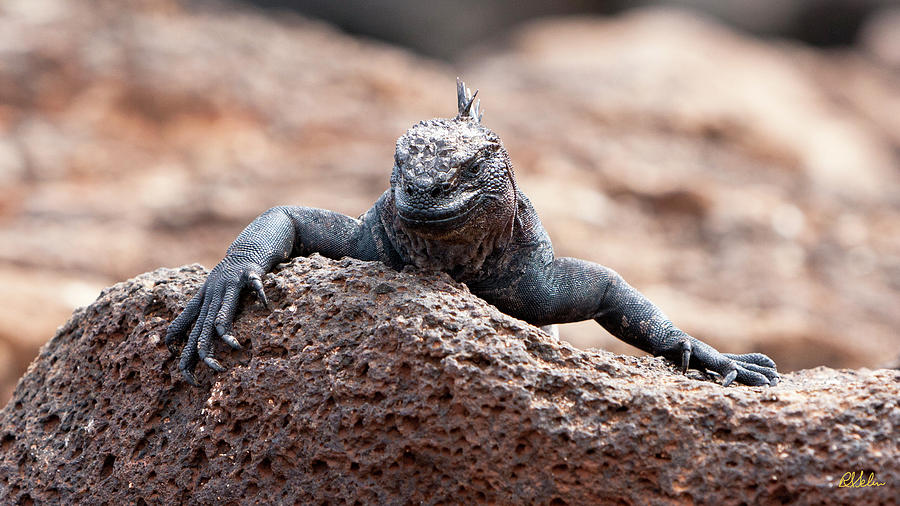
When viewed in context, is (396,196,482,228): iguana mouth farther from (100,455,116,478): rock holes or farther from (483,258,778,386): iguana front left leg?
(100,455,116,478): rock holes

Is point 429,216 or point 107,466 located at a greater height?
point 429,216

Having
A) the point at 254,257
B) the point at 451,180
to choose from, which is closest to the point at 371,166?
the point at 254,257

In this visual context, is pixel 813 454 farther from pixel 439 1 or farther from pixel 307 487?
pixel 439 1

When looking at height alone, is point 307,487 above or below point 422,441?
below

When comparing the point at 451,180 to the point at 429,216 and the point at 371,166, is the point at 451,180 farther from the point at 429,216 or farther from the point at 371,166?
the point at 371,166

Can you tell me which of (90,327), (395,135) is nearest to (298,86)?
(395,135)

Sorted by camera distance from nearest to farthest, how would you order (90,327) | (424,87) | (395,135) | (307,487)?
(307,487) → (90,327) → (395,135) → (424,87)
